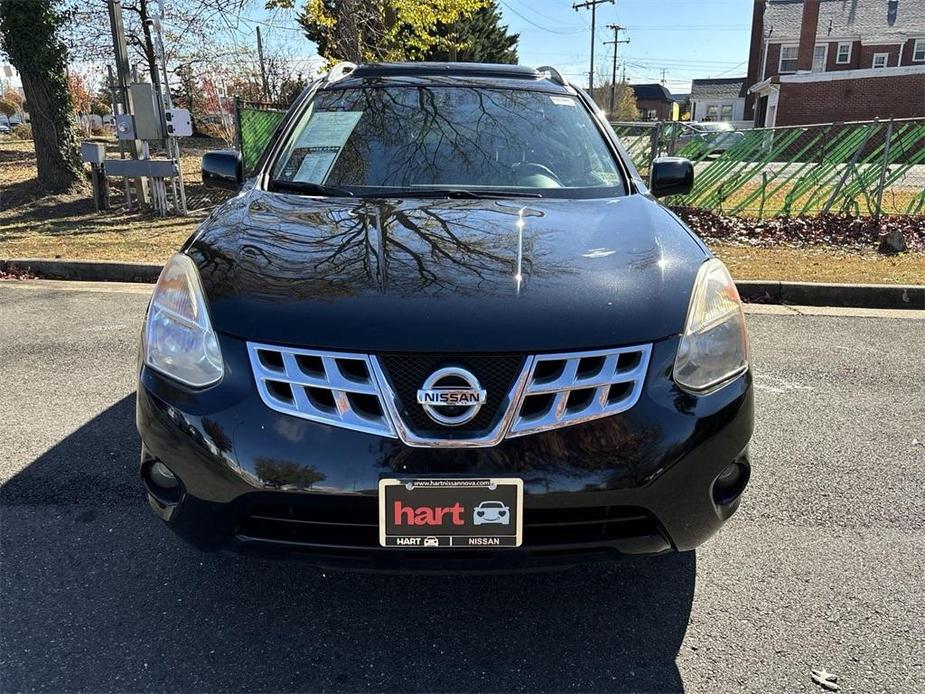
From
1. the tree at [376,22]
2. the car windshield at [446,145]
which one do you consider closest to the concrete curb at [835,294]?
the car windshield at [446,145]

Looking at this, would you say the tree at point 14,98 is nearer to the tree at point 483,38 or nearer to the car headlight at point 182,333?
the tree at point 483,38

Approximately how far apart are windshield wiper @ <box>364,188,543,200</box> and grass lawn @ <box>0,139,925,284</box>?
14.1ft

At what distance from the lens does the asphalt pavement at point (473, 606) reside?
1.87 m

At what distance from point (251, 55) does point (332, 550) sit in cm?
1887

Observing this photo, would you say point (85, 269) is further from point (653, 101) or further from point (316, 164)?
point (653, 101)

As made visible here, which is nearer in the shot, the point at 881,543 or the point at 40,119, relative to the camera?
the point at 881,543

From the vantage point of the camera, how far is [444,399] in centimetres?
165

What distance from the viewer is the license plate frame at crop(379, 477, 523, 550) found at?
165 cm

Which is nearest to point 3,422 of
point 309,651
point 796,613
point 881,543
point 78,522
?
point 78,522

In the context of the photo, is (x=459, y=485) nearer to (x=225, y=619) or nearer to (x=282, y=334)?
(x=282, y=334)

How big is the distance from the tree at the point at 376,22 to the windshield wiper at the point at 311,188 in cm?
913

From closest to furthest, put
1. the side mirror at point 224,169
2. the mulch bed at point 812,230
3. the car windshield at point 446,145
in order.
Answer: the car windshield at point 446,145
the side mirror at point 224,169
the mulch bed at point 812,230

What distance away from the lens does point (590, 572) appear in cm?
230

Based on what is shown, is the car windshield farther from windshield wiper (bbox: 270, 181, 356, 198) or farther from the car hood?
the car hood
